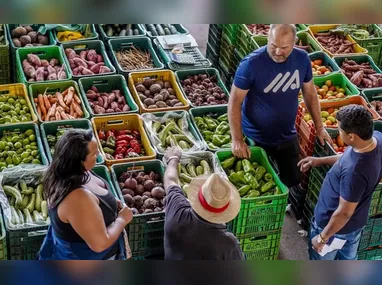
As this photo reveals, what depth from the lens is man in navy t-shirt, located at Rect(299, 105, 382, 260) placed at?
3666mm

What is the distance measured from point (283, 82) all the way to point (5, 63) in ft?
10.0

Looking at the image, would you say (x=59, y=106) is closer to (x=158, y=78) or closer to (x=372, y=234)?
(x=158, y=78)

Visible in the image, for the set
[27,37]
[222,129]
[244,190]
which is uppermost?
[27,37]

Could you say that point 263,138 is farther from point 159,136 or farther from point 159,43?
point 159,43

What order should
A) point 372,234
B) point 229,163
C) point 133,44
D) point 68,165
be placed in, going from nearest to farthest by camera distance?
1. point 68,165
2. point 229,163
3. point 372,234
4. point 133,44

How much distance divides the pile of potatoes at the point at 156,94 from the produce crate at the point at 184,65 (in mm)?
246

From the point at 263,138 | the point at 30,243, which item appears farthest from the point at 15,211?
the point at 263,138

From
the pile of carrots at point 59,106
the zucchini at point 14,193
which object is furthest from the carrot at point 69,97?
the zucchini at point 14,193

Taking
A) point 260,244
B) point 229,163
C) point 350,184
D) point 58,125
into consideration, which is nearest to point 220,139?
point 229,163

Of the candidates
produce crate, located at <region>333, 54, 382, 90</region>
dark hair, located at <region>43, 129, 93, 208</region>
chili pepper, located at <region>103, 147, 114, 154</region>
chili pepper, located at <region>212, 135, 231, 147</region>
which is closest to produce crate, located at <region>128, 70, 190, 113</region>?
chili pepper, located at <region>212, 135, 231, 147</region>

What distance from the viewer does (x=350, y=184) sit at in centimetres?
372

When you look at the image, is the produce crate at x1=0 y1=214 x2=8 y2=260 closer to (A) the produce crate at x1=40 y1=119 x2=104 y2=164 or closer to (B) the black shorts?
(A) the produce crate at x1=40 y1=119 x2=104 y2=164

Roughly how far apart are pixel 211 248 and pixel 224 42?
4157 mm

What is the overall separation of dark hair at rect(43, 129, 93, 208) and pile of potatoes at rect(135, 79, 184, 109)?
221 centimetres
